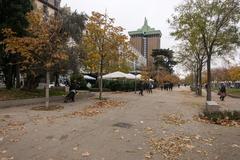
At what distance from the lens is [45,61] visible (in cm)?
1895

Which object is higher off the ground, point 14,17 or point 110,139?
point 14,17

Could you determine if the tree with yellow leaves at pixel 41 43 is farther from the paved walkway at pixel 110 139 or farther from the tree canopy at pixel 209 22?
the tree canopy at pixel 209 22

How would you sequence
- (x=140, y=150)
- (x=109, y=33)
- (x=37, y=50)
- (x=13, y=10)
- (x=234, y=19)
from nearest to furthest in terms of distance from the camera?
1. (x=140, y=150)
2. (x=37, y=50)
3. (x=13, y=10)
4. (x=234, y=19)
5. (x=109, y=33)

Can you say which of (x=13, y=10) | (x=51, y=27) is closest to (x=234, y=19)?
(x=51, y=27)

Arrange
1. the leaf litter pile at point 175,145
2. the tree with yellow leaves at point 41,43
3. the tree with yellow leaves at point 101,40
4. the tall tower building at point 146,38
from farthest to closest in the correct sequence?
the tall tower building at point 146,38 < the tree with yellow leaves at point 101,40 < the tree with yellow leaves at point 41,43 < the leaf litter pile at point 175,145

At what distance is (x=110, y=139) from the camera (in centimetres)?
972

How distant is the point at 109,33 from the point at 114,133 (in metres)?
16.9

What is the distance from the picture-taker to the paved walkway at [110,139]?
7914 mm

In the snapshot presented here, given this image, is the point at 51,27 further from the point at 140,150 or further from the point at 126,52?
the point at 140,150

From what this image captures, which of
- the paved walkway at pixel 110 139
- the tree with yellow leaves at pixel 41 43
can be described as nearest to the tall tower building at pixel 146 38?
the tree with yellow leaves at pixel 41 43

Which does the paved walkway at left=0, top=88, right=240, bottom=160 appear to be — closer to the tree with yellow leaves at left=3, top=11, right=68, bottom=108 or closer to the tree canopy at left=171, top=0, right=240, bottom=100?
the tree with yellow leaves at left=3, top=11, right=68, bottom=108

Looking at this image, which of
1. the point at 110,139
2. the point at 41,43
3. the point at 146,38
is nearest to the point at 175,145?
the point at 110,139

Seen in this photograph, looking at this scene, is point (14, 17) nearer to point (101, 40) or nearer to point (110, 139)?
point (101, 40)

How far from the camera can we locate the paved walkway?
7.91 m
